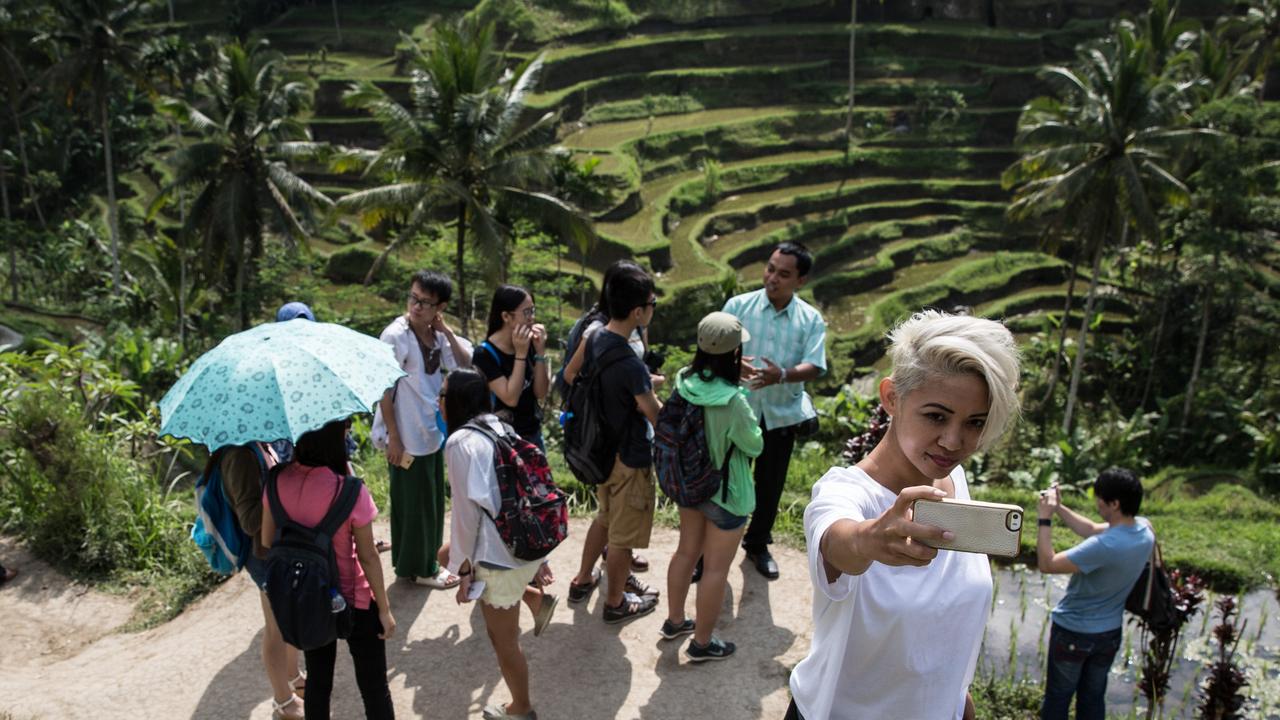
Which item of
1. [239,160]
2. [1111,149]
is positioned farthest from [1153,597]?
[239,160]

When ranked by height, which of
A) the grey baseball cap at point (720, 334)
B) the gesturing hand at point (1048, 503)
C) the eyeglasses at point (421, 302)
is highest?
the grey baseball cap at point (720, 334)

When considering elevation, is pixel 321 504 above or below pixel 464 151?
below

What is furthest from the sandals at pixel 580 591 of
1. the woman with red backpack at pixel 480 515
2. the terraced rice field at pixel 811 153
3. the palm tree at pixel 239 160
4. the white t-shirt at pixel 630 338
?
the palm tree at pixel 239 160

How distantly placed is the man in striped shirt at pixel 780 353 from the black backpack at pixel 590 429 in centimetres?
85

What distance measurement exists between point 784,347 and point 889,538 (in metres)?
3.18

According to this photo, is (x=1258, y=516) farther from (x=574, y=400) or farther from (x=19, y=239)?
(x=19, y=239)

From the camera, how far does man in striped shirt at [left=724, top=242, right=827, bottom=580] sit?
175 inches

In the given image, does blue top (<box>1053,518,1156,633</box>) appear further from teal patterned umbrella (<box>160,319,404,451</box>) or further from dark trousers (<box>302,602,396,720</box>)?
teal patterned umbrella (<box>160,319,404,451</box>)

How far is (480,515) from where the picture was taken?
10.8ft

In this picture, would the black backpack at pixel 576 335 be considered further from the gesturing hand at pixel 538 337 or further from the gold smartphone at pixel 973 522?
the gold smartphone at pixel 973 522

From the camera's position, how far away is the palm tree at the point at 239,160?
17609 mm

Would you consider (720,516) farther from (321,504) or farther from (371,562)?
(321,504)

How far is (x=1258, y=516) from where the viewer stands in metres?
7.81

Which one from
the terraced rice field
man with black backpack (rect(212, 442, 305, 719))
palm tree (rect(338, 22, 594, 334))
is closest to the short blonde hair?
man with black backpack (rect(212, 442, 305, 719))
